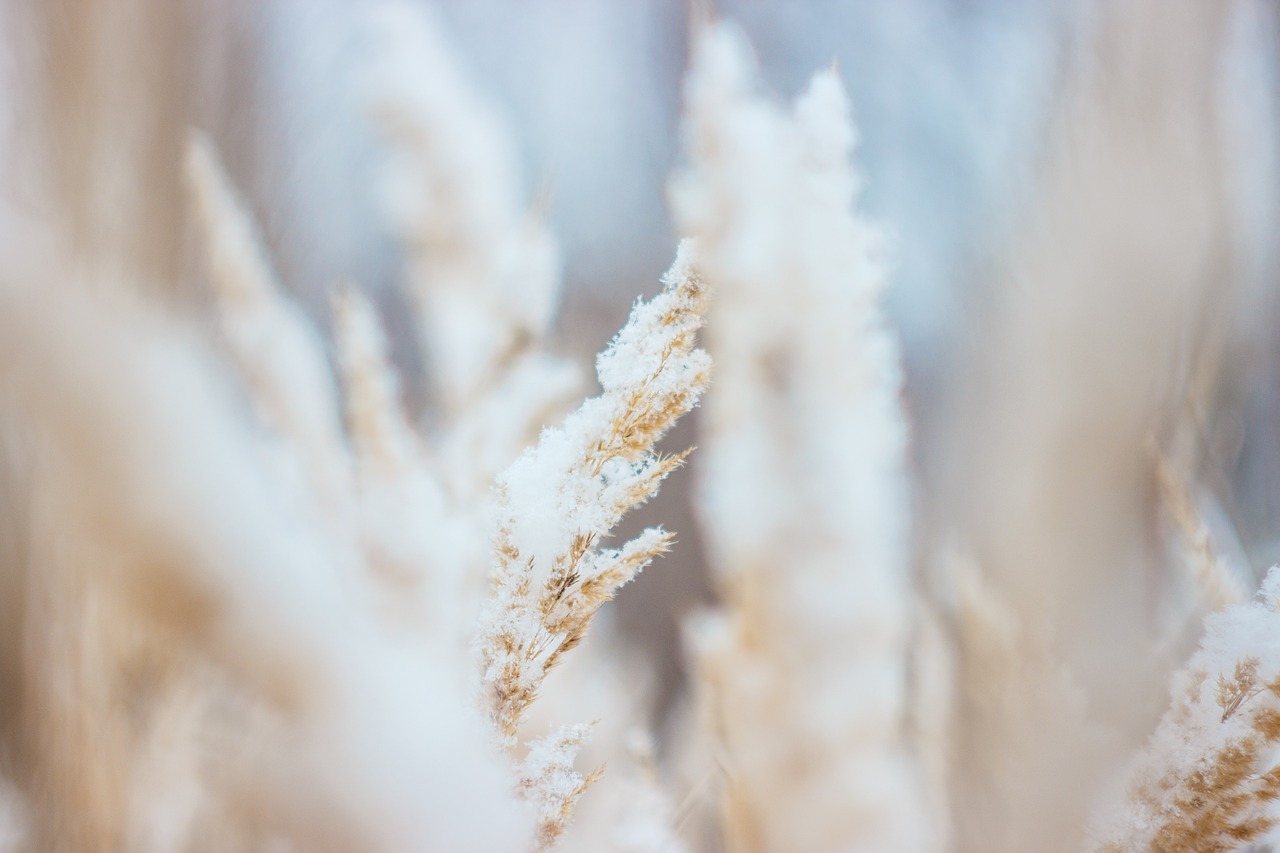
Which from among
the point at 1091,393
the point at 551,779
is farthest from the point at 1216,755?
the point at 551,779

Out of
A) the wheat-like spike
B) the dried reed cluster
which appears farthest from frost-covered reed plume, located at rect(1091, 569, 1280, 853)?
the wheat-like spike

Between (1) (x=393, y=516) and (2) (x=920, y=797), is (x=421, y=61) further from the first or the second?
(2) (x=920, y=797)

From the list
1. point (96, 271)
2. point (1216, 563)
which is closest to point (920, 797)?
point (1216, 563)

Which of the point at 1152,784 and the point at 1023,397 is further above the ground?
the point at 1023,397

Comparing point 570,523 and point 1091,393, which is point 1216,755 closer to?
point 1091,393

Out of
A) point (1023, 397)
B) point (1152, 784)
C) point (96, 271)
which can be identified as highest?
point (96, 271)
